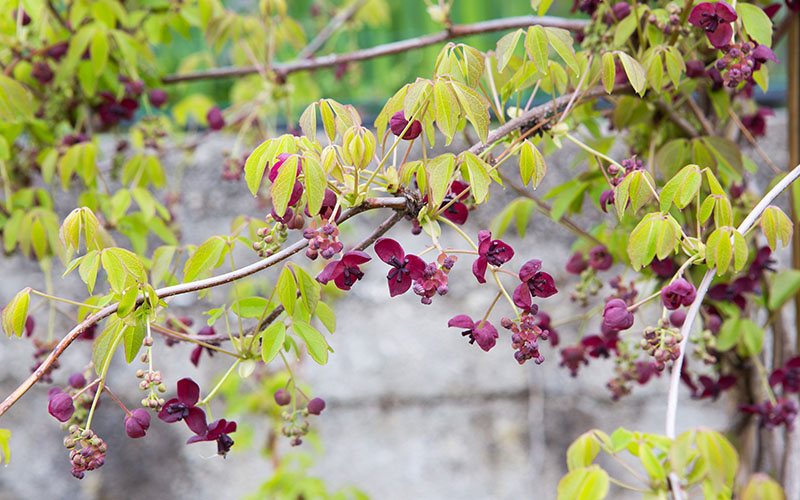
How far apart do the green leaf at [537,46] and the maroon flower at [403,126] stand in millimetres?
166

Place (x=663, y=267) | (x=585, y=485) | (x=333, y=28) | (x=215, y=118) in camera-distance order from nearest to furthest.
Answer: (x=585, y=485) → (x=663, y=267) → (x=215, y=118) → (x=333, y=28)

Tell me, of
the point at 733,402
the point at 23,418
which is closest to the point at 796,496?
the point at 733,402

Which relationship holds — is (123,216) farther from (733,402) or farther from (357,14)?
(733,402)

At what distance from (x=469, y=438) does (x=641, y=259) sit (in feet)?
3.86

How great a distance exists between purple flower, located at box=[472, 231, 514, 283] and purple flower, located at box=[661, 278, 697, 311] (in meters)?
0.15

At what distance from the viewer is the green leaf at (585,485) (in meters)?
0.60

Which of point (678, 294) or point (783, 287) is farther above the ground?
point (678, 294)

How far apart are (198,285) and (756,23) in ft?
2.27

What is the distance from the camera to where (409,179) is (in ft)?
2.28

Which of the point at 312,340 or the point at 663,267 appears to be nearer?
the point at 312,340

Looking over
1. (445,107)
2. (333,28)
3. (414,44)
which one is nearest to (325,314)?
(445,107)

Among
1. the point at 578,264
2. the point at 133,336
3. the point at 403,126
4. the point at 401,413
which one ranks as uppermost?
the point at 403,126

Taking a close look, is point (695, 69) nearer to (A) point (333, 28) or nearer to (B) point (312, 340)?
(B) point (312, 340)

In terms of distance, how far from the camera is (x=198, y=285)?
2.19ft
